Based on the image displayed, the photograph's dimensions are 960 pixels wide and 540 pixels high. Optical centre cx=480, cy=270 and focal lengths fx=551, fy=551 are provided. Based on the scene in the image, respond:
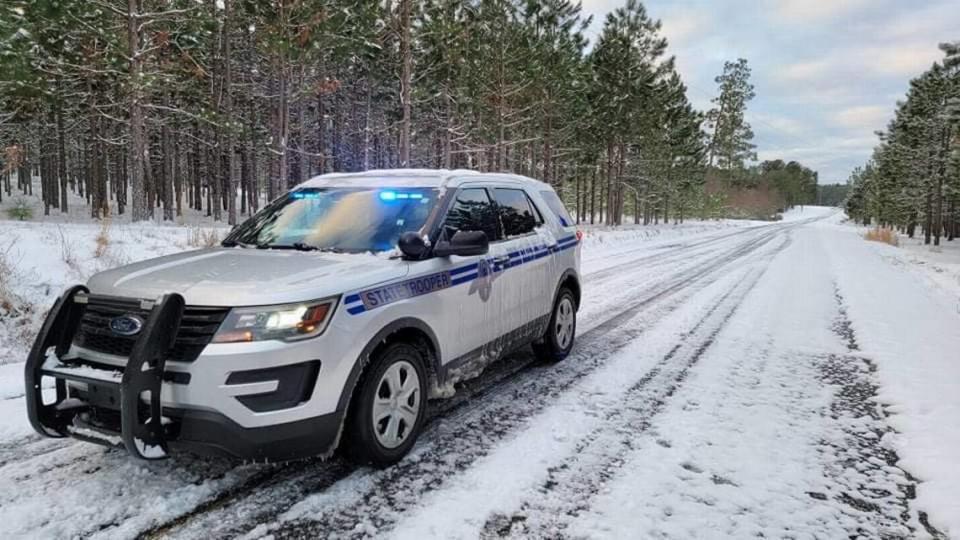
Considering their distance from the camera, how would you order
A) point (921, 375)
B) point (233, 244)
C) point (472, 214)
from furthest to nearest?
point (921, 375)
point (472, 214)
point (233, 244)

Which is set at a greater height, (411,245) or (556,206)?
(556,206)

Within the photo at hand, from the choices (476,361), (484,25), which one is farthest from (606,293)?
(484,25)

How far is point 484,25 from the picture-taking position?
90.6ft

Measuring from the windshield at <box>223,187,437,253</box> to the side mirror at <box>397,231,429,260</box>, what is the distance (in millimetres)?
243

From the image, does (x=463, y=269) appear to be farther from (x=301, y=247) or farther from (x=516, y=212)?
(x=516, y=212)

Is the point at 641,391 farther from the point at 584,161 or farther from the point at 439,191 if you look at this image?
the point at 584,161

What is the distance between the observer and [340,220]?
14.4 ft

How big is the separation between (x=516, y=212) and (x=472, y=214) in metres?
0.89

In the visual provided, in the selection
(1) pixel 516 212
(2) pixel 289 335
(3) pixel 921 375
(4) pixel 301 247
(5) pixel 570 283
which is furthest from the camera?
(5) pixel 570 283

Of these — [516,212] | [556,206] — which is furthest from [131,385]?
[556,206]

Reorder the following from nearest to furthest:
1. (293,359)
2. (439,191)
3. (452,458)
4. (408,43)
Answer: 1. (293,359)
2. (452,458)
3. (439,191)
4. (408,43)

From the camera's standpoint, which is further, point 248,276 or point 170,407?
point 248,276

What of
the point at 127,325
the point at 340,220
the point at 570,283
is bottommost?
the point at 570,283

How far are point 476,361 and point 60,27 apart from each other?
87.9 feet
